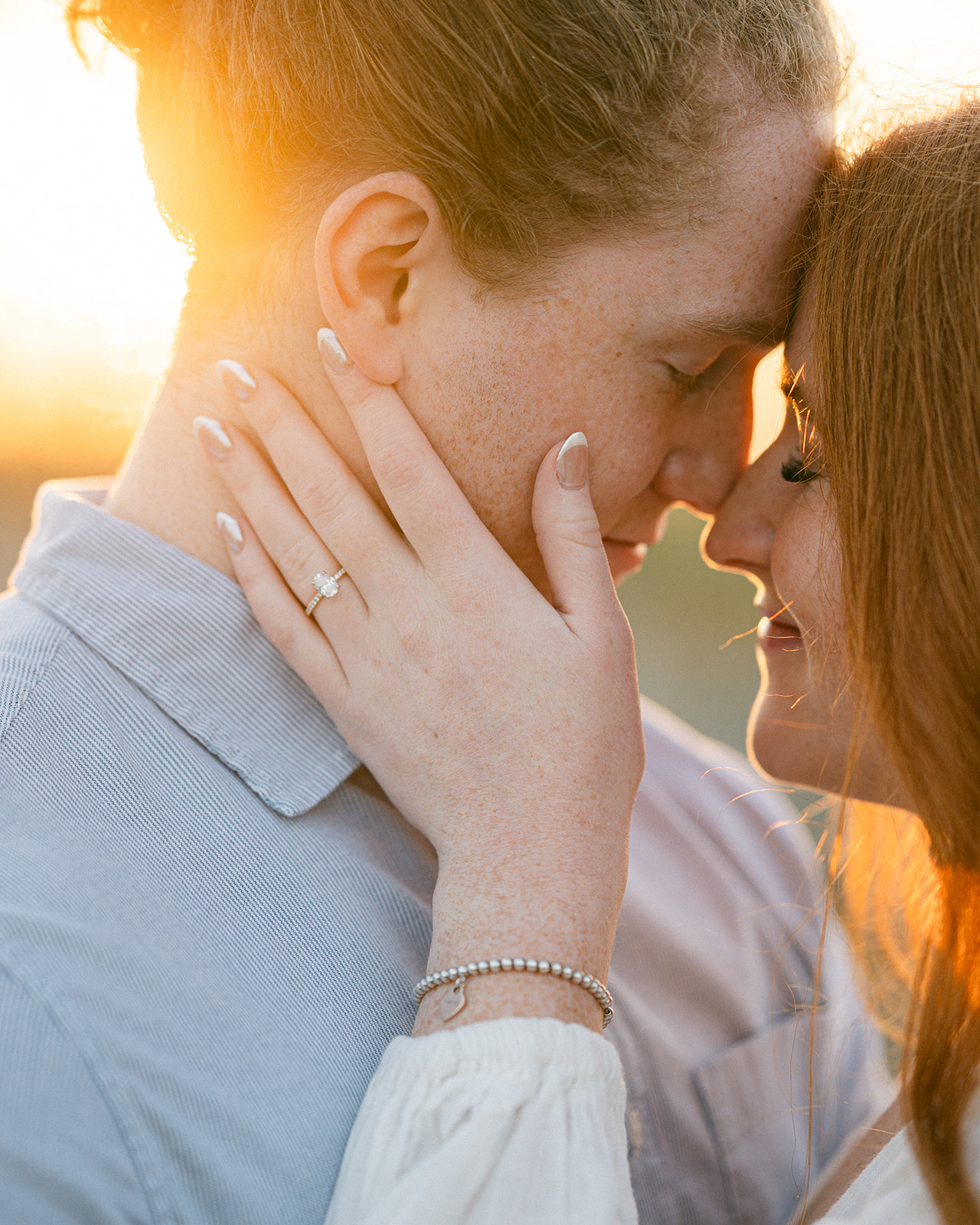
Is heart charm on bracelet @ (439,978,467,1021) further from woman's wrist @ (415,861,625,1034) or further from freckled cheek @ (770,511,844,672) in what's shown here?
freckled cheek @ (770,511,844,672)

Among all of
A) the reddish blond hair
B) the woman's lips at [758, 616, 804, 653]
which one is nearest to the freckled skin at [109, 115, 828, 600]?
the reddish blond hair

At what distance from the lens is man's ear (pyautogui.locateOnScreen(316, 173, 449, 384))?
1340mm

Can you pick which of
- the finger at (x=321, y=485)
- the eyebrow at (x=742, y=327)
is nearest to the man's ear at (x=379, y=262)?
the finger at (x=321, y=485)

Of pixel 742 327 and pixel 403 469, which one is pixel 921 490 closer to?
pixel 742 327

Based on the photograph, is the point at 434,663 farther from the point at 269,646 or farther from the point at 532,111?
the point at 532,111

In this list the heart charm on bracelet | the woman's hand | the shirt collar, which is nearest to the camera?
the heart charm on bracelet

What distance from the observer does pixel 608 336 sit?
144 cm

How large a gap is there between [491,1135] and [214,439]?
1035 millimetres

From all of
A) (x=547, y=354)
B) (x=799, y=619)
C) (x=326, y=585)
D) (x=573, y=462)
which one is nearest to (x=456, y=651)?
(x=326, y=585)

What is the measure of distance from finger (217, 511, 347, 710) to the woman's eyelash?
78 centimetres

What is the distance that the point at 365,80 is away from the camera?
1330mm

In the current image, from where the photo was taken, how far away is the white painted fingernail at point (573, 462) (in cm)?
148

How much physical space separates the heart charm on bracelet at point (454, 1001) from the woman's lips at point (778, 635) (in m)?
0.85

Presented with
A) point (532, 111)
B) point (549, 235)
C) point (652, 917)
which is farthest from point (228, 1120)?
point (532, 111)
